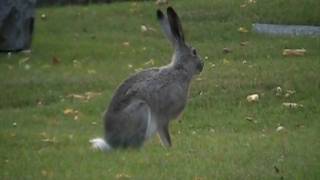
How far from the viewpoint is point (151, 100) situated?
10.6m

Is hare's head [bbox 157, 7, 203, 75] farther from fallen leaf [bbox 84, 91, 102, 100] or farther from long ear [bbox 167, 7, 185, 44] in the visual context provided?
fallen leaf [bbox 84, 91, 102, 100]

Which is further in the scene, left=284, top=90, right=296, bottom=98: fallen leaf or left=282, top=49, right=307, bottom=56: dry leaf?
left=282, top=49, right=307, bottom=56: dry leaf

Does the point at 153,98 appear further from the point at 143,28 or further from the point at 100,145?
the point at 143,28

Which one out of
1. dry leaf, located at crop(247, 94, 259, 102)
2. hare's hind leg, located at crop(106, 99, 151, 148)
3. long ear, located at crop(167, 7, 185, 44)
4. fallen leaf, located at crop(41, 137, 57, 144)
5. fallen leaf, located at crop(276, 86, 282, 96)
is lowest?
fallen leaf, located at crop(276, 86, 282, 96)

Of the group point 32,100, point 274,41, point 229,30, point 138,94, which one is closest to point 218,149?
point 138,94

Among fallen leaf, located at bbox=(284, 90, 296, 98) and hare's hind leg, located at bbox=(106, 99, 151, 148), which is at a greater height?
hare's hind leg, located at bbox=(106, 99, 151, 148)

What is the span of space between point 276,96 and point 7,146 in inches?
182

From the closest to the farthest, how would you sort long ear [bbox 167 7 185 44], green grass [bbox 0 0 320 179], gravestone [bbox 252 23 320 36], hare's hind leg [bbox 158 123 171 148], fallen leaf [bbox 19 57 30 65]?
green grass [bbox 0 0 320 179]
hare's hind leg [bbox 158 123 171 148]
long ear [bbox 167 7 185 44]
fallen leaf [bbox 19 57 30 65]
gravestone [bbox 252 23 320 36]

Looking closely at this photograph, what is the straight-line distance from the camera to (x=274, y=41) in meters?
18.7

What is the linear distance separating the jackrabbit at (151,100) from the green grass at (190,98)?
222mm

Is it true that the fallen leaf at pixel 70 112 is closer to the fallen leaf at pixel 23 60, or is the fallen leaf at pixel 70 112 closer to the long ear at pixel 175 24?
the long ear at pixel 175 24

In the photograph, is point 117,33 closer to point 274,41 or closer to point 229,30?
point 229,30

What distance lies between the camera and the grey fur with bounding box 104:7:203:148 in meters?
10.3

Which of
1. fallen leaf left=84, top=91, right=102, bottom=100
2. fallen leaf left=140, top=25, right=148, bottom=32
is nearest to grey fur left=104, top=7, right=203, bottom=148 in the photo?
→ fallen leaf left=84, top=91, right=102, bottom=100
